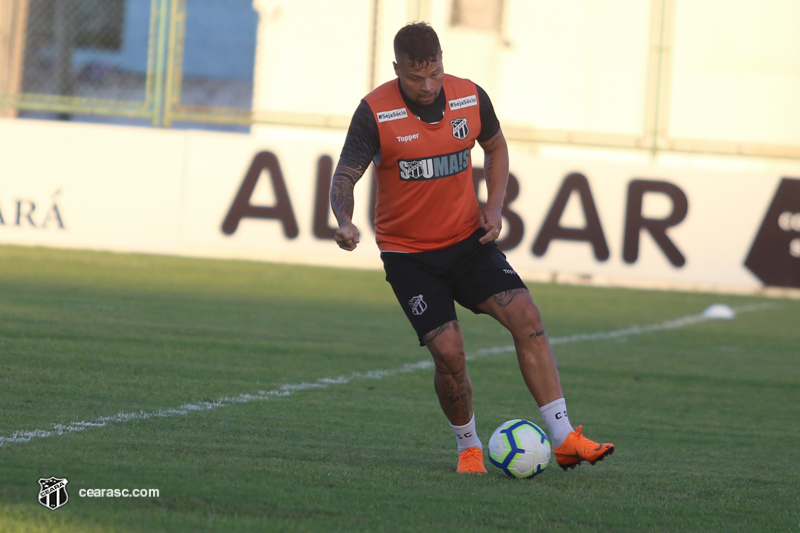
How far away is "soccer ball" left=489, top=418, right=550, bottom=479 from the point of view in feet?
14.1

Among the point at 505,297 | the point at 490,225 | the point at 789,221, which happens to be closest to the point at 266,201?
the point at 789,221

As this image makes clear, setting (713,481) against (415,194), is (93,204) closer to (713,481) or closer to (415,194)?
(415,194)

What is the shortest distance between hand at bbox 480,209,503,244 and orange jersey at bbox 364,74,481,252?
3.9 inches

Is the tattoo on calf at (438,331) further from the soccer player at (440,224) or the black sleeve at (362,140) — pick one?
the black sleeve at (362,140)

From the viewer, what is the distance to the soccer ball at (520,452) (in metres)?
4.30

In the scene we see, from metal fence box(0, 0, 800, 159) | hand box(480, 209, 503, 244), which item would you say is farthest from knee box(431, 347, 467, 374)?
metal fence box(0, 0, 800, 159)

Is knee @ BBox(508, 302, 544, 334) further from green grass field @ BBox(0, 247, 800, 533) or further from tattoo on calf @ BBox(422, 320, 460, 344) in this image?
green grass field @ BBox(0, 247, 800, 533)

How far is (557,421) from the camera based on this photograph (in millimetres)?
4418

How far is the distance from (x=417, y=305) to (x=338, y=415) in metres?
1.04

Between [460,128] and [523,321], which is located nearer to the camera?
[523,321]

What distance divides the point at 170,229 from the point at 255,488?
10.0 m

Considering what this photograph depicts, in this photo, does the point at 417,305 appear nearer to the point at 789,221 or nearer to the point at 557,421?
the point at 557,421

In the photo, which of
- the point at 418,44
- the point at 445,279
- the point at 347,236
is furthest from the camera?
the point at 445,279

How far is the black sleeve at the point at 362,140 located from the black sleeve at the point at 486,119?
1.71 ft
